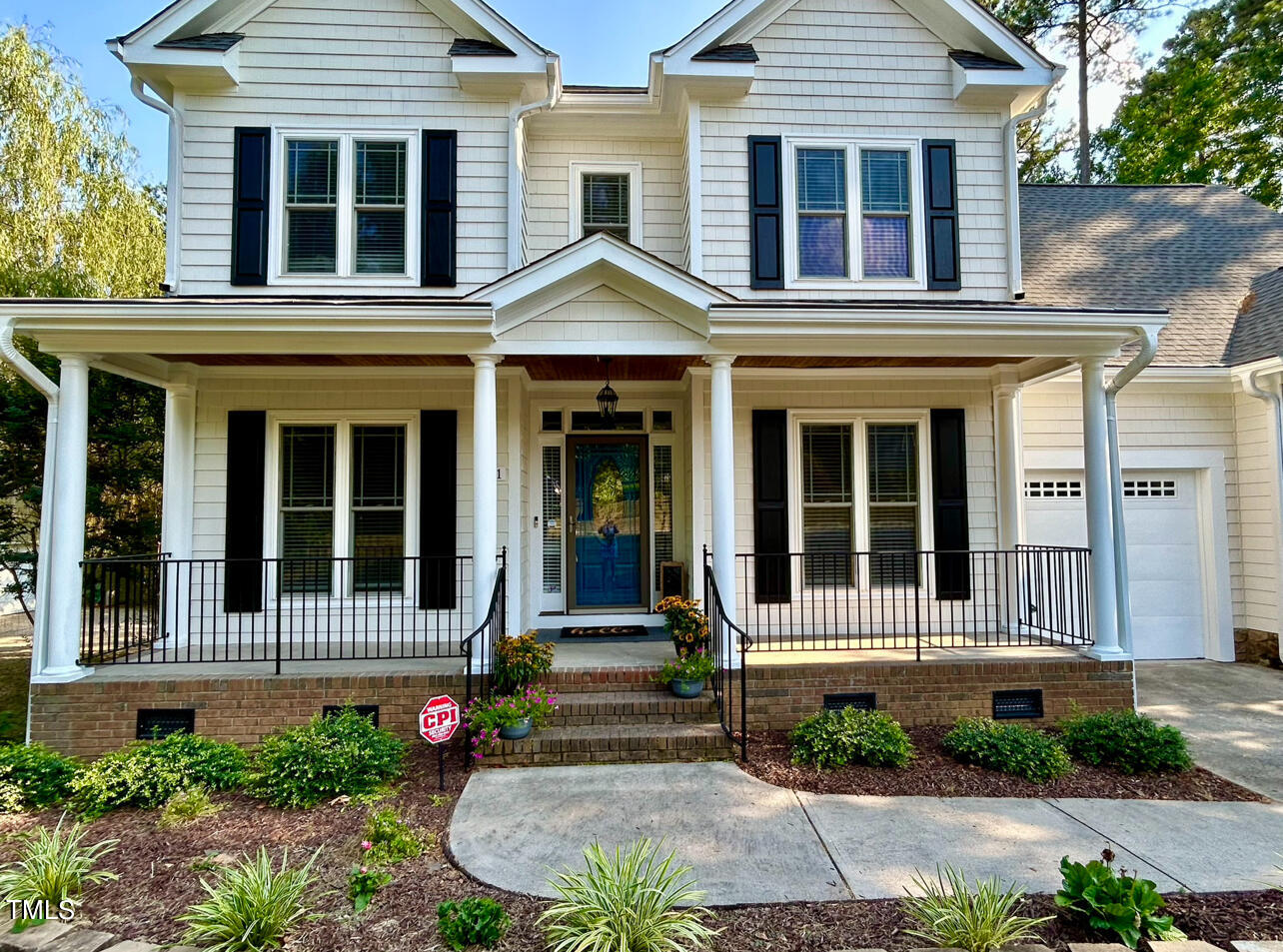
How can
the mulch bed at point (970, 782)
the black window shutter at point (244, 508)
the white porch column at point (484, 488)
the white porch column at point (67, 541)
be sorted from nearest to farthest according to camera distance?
the mulch bed at point (970, 782), the white porch column at point (67, 541), the white porch column at point (484, 488), the black window shutter at point (244, 508)

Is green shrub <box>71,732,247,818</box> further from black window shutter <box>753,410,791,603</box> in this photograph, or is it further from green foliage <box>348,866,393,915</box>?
black window shutter <box>753,410,791,603</box>

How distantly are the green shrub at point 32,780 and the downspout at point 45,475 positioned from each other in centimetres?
86

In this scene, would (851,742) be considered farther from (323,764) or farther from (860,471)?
(323,764)

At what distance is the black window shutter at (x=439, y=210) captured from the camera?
6871 millimetres

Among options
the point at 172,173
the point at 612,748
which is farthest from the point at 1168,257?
the point at 172,173

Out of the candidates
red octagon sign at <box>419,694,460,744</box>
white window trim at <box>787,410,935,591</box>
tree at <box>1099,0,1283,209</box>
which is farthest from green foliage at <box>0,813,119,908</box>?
tree at <box>1099,0,1283,209</box>

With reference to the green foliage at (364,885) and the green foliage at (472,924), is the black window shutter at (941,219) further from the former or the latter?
the green foliage at (364,885)

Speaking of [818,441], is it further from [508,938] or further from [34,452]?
[34,452]

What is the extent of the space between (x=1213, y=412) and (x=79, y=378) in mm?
12061

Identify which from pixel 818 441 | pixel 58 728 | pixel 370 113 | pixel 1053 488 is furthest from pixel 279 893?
pixel 1053 488

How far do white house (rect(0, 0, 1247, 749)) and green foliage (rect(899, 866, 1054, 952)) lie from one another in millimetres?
2991

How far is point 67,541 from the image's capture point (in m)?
5.47

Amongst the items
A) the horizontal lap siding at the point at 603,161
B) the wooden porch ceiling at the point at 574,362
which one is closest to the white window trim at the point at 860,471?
the wooden porch ceiling at the point at 574,362

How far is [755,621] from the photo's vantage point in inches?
276
